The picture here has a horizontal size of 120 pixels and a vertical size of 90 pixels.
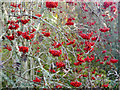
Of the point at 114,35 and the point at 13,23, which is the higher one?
the point at 13,23

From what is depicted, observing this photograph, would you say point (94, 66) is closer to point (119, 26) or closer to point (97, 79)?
point (97, 79)

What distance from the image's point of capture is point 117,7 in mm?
2244

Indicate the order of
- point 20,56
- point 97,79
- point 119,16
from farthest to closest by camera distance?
point 119,16 → point 97,79 → point 20,56

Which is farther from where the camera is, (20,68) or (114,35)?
(114,35)

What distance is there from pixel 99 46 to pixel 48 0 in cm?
126

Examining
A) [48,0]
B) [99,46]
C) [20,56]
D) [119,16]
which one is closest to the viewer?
[48,0]

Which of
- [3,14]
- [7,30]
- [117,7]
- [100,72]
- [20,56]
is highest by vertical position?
[117,7]

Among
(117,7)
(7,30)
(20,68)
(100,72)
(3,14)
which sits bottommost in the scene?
(100,72)

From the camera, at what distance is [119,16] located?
2334 mm

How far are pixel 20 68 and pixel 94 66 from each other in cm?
118

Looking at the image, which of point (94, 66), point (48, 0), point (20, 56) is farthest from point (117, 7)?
point (20, 56)

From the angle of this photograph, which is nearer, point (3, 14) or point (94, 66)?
point (3, 14)

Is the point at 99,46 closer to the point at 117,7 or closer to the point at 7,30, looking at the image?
the point at 117,7

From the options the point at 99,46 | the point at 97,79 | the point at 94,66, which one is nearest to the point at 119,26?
the point at 99,46
